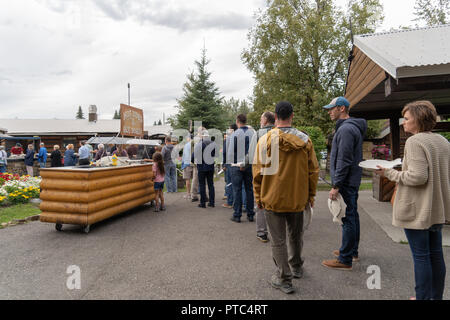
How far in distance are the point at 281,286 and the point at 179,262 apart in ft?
4.91

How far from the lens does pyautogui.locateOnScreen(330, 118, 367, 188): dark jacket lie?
328cm

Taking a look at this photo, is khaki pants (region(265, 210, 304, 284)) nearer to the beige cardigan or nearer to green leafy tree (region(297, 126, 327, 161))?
the beige cardigan

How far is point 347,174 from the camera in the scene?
11.2 feet

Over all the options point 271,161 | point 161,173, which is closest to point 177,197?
point 161,173

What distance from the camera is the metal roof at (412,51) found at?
397 centimetres

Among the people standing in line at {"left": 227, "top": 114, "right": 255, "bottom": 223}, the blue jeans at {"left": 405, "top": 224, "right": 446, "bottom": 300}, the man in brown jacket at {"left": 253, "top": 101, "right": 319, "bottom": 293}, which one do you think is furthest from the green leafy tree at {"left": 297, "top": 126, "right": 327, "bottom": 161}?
the blue jeans at {"left": 405, "top": 224, "right": 446, "bottom": 300}

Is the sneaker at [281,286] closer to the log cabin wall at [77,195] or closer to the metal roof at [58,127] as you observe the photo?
the log cabin wall at [77,195]

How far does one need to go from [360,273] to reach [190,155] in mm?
6081

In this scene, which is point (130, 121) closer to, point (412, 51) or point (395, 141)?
point (412, 51)

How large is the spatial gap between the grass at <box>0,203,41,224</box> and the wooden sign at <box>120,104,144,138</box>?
3.37 metres

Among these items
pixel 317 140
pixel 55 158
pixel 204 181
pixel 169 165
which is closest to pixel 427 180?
pixel 204 181

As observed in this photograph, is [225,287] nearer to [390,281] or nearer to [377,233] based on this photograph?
[390,281]

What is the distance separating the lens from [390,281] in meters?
3.12

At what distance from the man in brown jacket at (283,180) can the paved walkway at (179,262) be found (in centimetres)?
48
